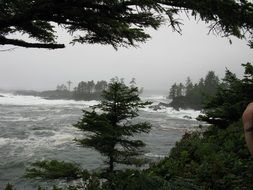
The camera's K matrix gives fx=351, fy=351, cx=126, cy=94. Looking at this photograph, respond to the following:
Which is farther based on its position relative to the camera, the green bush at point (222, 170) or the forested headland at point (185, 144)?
the forested headland at point (185, 144)

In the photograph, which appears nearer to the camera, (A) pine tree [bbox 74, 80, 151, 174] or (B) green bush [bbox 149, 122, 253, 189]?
(B) green bush [bbox 149, 122, 253, 189]

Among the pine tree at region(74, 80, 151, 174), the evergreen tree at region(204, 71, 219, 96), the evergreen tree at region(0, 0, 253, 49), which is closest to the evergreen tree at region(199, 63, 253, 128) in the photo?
the pine tree at region(74, 80, 151, 174)

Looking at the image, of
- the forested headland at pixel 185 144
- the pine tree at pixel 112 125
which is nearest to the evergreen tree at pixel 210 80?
the forested headland at pixel 185 144

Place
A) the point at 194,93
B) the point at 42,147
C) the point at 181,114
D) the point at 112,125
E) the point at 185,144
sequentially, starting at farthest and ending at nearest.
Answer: the point at 194,93
the point at 181,114
the point at 42,147
the point at 185,144
the point at 112,125

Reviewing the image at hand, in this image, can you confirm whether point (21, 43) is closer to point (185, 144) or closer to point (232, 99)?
point (185, 144)

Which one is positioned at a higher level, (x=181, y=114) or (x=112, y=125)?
(x=112, y=125)

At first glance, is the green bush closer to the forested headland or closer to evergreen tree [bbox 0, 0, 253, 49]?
the forested headland

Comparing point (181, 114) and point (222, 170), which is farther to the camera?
point (181, 114)

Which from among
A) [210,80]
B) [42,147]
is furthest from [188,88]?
[42,147]

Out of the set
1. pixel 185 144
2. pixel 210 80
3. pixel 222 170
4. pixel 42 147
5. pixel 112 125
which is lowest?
pixel 42 147

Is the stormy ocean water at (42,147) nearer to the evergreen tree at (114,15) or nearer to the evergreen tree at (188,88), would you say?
the evergreen tree at (114,15)

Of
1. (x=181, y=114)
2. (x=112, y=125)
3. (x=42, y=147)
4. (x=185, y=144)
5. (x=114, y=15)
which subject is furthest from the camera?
(x=181, y=114)

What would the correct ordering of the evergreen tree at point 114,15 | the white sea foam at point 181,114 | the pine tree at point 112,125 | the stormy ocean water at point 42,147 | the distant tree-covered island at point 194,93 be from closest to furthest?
the evergreen tree at point 114,15 → the pine tree at point 112,125 → the stormy ocean water at point 42,147 → the white sea foam at point 181,114 → the distant tree-covered island at point 194,93

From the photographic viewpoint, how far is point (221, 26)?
15.6ft
